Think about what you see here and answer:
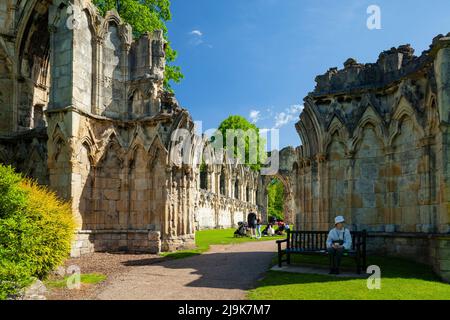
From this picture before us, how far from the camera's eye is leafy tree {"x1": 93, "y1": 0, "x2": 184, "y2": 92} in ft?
72.9

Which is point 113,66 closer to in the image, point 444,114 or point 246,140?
point 444,114

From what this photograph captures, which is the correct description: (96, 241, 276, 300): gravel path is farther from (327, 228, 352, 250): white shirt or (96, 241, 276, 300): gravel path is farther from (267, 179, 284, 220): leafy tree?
(267, 179, 284, 220): leafy tree

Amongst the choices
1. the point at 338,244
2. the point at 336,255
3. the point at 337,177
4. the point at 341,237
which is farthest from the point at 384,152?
the point at 336,255

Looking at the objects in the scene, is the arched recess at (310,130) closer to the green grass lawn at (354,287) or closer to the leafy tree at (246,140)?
the green grass lawn at (354,287)

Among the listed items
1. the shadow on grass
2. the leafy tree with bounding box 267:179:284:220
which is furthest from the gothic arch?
the leafy tree with bounding box 267:179:284:220

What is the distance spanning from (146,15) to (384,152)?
1614cm

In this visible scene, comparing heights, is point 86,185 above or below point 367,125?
below

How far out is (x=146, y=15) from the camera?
75.1ft

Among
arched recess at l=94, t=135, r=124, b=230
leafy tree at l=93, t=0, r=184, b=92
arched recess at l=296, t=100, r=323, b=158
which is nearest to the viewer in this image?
arched recess at l=296, t=100, r=323, b=158

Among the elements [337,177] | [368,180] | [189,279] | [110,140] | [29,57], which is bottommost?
[189,279]

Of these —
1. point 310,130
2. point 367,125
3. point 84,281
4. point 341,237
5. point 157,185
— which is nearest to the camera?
point 84,281

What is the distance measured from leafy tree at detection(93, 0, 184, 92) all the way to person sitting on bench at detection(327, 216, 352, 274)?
15.9m
